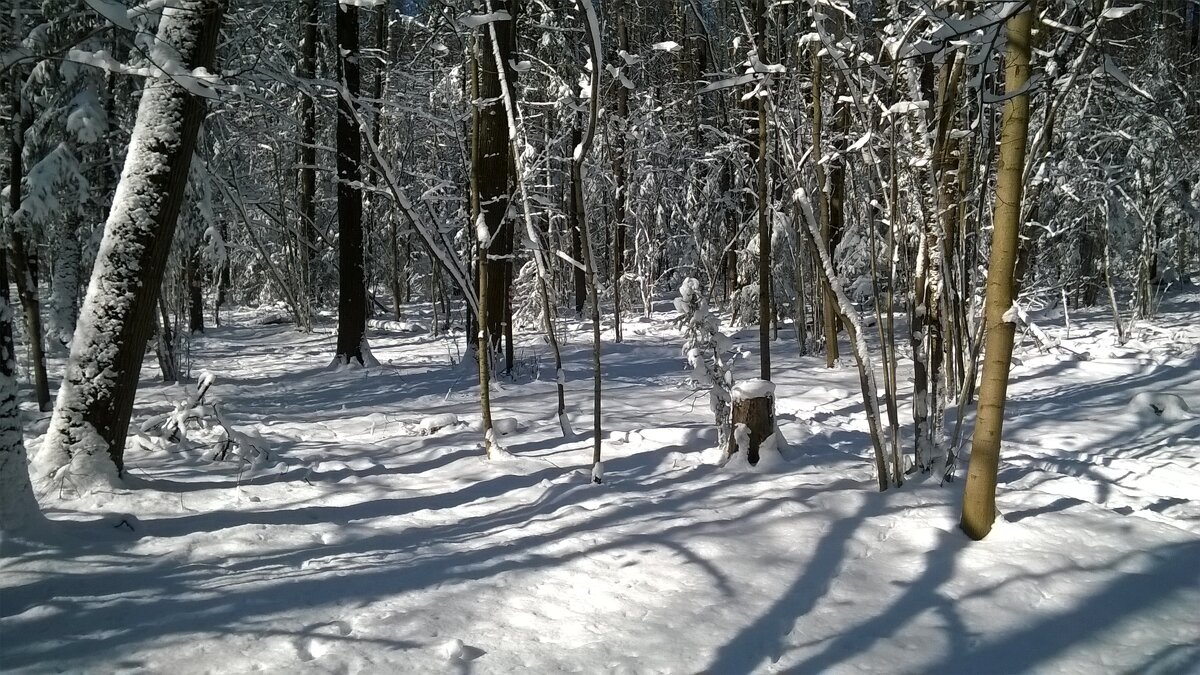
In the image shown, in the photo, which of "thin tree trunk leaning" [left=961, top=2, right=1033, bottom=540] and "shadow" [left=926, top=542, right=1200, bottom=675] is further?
"thin tree trunk leaning" [left=961, top=2, right=1033, bottom=540]

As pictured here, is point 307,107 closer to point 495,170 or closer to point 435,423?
point 495,170

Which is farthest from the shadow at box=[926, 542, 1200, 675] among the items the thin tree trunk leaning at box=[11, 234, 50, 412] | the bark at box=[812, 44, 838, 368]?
the thin tree trunk leaning at box=[11, 234, 50, 412]

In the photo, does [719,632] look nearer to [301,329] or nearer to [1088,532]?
[1088,532]

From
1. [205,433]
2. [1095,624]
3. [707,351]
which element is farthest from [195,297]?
[1095,624]

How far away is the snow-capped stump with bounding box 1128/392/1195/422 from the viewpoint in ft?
23.4

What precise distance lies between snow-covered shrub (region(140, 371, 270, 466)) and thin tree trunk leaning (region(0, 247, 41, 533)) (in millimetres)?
1648

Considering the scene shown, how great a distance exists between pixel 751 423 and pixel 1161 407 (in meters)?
4.77

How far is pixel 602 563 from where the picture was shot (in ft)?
11.4

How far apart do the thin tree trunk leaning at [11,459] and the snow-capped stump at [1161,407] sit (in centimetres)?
870

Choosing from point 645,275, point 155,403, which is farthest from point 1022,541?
point 645,275

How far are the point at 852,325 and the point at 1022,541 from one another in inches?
57.0

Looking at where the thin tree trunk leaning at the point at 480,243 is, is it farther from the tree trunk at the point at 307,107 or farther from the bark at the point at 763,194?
the tree trunk at the point at 307,107

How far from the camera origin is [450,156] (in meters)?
18.0

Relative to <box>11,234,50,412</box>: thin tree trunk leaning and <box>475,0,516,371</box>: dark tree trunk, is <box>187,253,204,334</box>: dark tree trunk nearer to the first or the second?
<box>11,234,50,412</box>: thin tree trunk leaning
